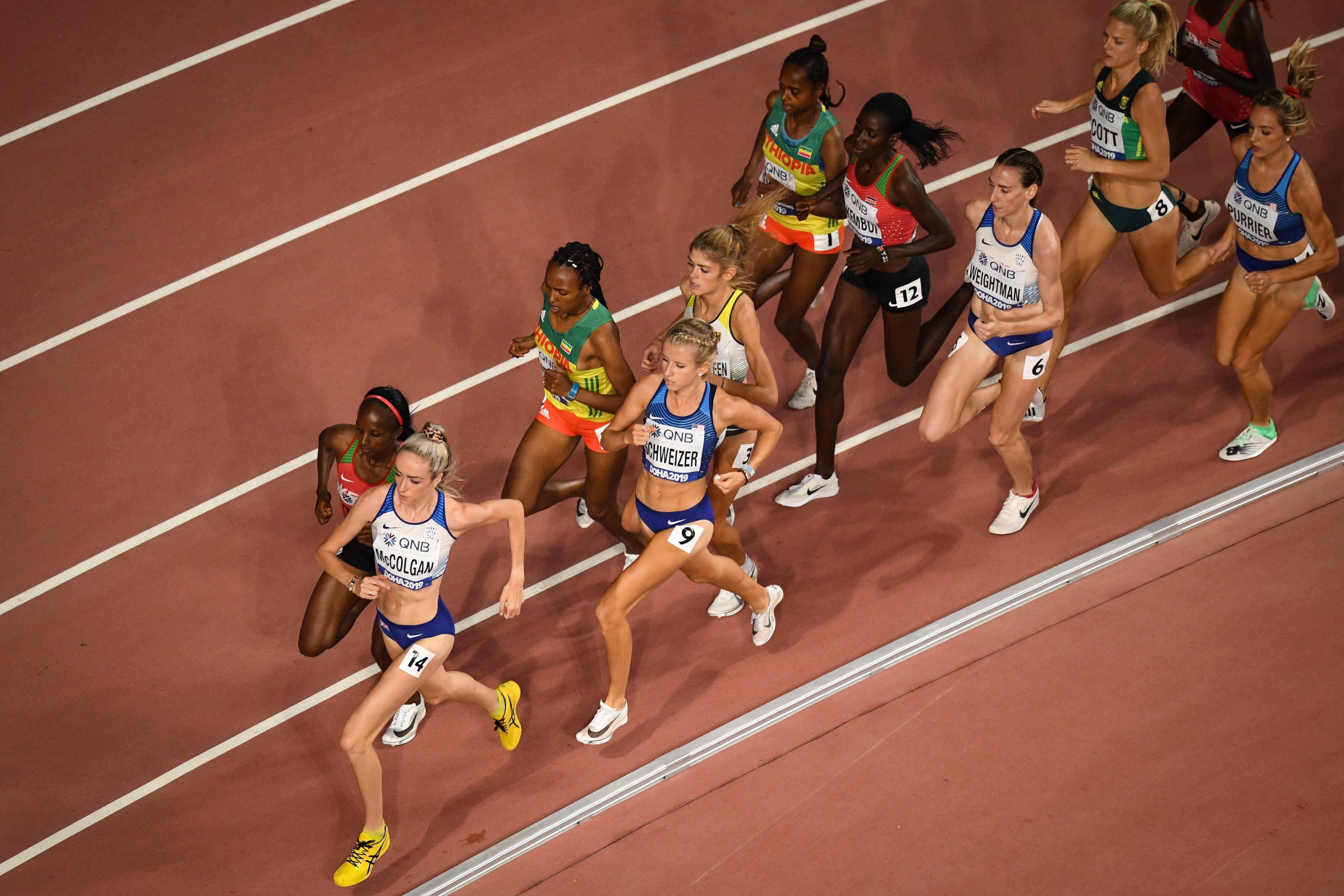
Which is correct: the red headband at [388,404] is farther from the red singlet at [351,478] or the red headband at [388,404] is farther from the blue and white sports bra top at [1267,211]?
the blue and white sports bra top at [1267,211]

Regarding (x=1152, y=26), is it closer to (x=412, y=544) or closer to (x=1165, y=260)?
(x=1165, y=260)

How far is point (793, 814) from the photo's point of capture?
5.89 metres

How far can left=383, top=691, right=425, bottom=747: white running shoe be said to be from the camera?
20.5ft

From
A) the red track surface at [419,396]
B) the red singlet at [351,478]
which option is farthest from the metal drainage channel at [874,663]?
the red singlet at [351,478]

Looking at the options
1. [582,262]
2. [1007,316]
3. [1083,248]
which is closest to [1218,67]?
[1083,248]

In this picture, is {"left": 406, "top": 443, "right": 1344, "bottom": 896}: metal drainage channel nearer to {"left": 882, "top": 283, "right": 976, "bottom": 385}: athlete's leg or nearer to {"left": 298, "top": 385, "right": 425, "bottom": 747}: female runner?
{"left": 298, "top": 385, "right": 425, "bottom": 747}: female runner

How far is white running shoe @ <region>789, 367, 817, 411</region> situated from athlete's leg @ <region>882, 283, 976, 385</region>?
48 centimetres

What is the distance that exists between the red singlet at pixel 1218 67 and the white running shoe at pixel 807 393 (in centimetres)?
287

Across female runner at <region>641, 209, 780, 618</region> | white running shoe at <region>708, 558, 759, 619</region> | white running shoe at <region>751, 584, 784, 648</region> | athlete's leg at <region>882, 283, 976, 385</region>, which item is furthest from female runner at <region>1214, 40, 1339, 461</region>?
white running shoe at <region>708, 558, 759, 619</region>

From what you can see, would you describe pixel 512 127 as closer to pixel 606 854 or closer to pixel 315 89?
pixel 315 89

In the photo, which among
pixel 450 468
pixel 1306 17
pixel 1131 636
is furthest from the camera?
pixel 1306 17

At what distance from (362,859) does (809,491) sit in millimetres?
3133

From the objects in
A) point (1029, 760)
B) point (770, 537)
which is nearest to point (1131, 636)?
point (1029, 760)

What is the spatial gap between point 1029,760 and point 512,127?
5.39m
